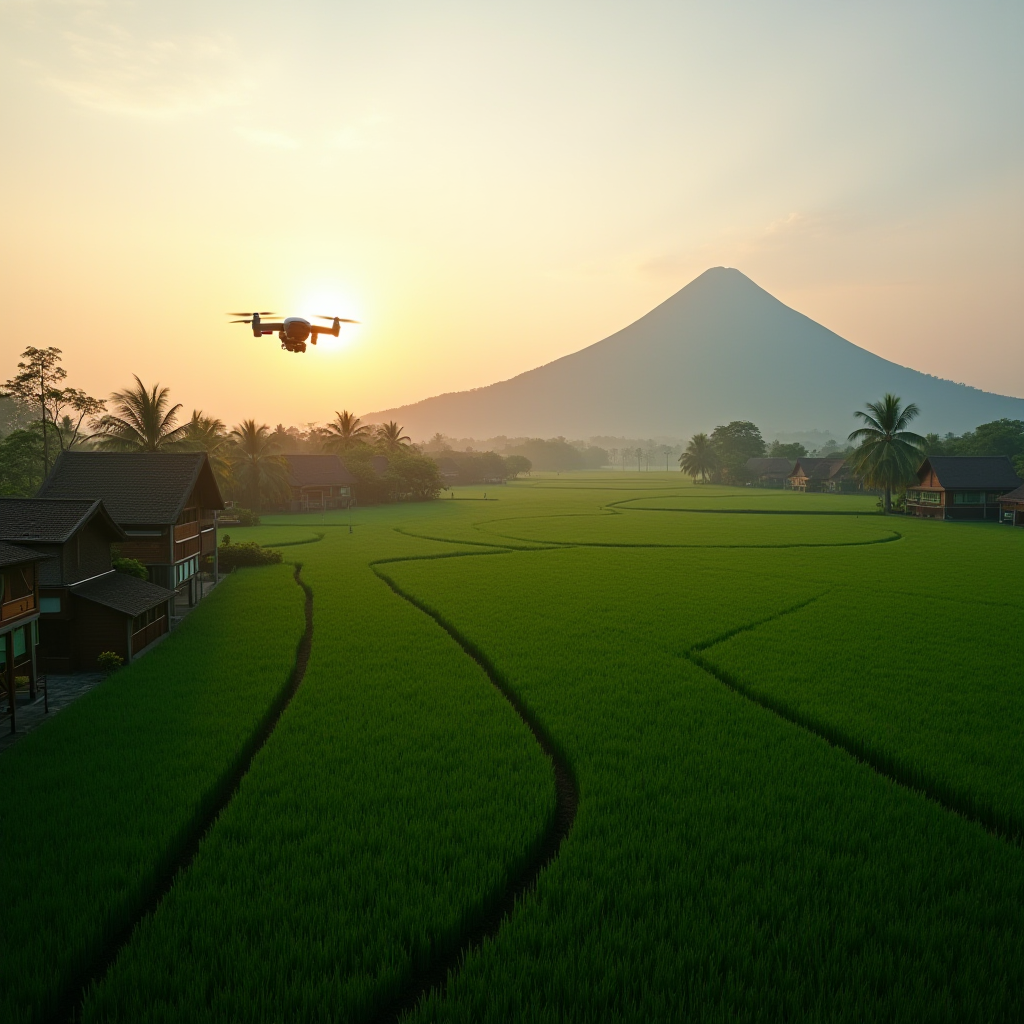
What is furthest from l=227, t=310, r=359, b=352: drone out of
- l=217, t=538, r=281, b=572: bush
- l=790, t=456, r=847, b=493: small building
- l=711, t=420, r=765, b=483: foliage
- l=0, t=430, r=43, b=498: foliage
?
l=711, t=420, r=765, b=483: foliage

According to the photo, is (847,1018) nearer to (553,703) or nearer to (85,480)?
(553,703)

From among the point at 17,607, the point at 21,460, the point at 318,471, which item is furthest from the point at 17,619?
A: the point at 318,471

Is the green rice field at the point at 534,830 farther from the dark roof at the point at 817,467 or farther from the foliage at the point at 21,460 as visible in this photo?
the dark roof at the point at 817,467

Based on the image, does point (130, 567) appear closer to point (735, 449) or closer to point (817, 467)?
point (817, 467)

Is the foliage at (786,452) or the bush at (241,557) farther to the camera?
the foliage at (786,452)

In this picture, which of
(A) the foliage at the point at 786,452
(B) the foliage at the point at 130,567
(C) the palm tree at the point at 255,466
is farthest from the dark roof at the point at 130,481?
(A) the foliage at the point at 786,452

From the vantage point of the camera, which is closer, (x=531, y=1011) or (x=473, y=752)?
(x=531, y=1011)

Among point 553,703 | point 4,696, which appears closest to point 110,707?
point 4,696
